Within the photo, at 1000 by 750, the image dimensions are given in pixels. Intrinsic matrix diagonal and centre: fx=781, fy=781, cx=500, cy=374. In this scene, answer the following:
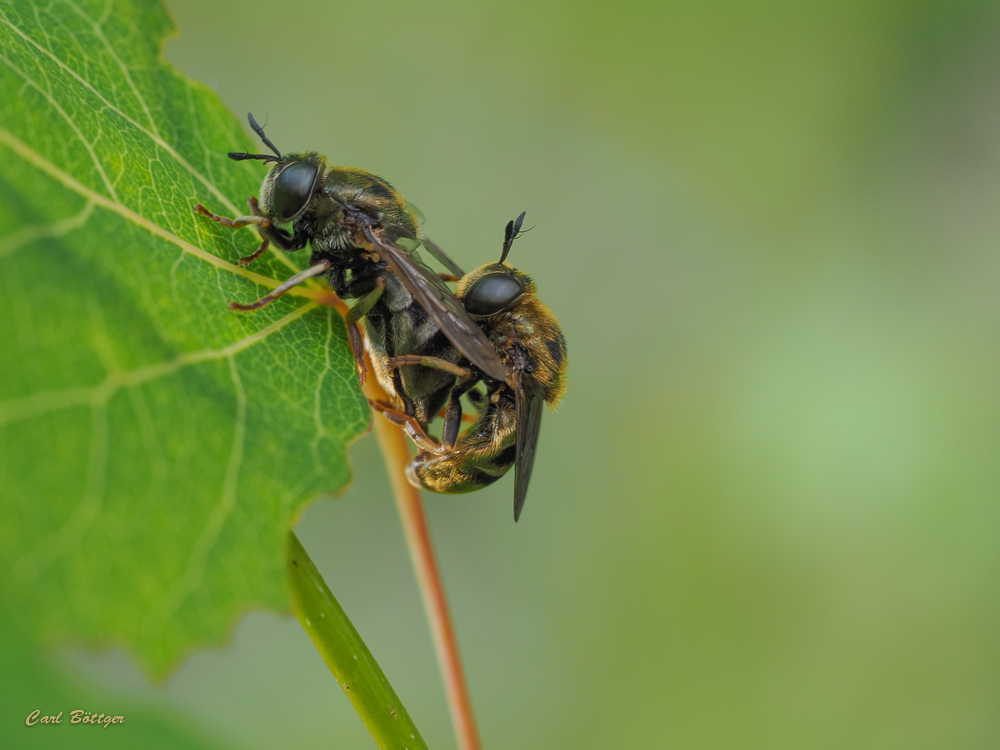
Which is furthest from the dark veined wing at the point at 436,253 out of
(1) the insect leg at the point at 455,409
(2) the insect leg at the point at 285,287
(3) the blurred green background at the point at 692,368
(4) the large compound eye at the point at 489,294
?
(3) the blurred green background at the point at 692,368

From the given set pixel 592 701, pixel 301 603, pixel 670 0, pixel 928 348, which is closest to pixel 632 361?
pixel 928 348

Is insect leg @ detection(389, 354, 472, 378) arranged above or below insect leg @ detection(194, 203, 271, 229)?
below

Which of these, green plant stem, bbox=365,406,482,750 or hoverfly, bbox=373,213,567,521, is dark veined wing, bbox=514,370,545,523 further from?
green plant stem, bbox=365,406,482,750

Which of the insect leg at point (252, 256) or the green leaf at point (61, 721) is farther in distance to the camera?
the insect leg at point (252, 256)

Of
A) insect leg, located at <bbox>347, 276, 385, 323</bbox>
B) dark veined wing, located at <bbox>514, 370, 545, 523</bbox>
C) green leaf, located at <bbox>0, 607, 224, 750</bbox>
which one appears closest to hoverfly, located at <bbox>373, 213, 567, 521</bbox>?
dark veined wing, located at <bbox>514, 370, 545, 523</bbox>

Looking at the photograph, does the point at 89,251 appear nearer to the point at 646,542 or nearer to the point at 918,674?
the point at 646,542

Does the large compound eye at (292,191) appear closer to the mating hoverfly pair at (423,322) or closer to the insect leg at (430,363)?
the mating hoverfly pair at (423,322)

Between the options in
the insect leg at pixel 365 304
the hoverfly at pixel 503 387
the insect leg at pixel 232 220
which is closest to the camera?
the insect leg at pixel 232 220
